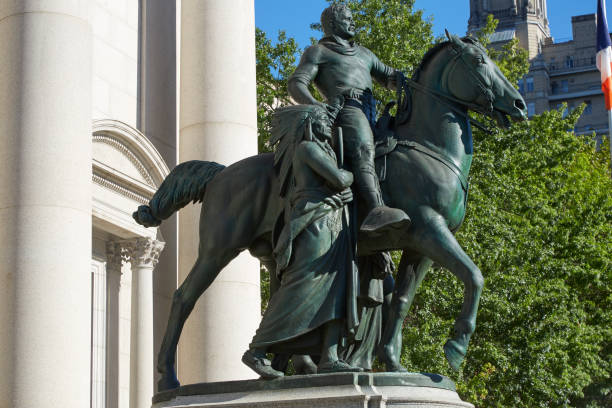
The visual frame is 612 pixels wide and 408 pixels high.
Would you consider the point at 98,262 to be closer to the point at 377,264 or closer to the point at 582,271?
the point at 377,264

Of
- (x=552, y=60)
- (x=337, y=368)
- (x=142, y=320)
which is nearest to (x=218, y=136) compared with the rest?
(x=142, y=320)

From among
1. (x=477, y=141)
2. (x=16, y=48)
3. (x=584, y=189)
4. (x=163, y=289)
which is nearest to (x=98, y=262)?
(x=163, y=289)

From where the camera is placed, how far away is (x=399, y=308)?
9641 millimetres

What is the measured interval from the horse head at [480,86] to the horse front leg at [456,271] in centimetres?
133

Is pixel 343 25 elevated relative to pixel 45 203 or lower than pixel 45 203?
elevated

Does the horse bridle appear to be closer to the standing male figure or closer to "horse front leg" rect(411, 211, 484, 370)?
the standing male figure

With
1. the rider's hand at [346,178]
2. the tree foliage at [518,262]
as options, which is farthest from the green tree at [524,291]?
the rider's hand at [346,178]

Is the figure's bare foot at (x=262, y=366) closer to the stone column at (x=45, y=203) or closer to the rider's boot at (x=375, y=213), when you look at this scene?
the rider's boot at (x=375, y=213)

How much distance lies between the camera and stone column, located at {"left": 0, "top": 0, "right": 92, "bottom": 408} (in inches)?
507

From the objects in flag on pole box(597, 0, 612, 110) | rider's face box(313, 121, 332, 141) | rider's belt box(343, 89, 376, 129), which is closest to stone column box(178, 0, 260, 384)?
rider's belt box(343, 89, 376, 129)

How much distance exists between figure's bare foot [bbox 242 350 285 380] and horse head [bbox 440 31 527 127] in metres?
3.07

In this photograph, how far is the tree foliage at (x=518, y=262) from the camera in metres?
24.7

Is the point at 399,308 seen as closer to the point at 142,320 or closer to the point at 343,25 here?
the point at 343,25

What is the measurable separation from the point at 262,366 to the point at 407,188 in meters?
2.08
